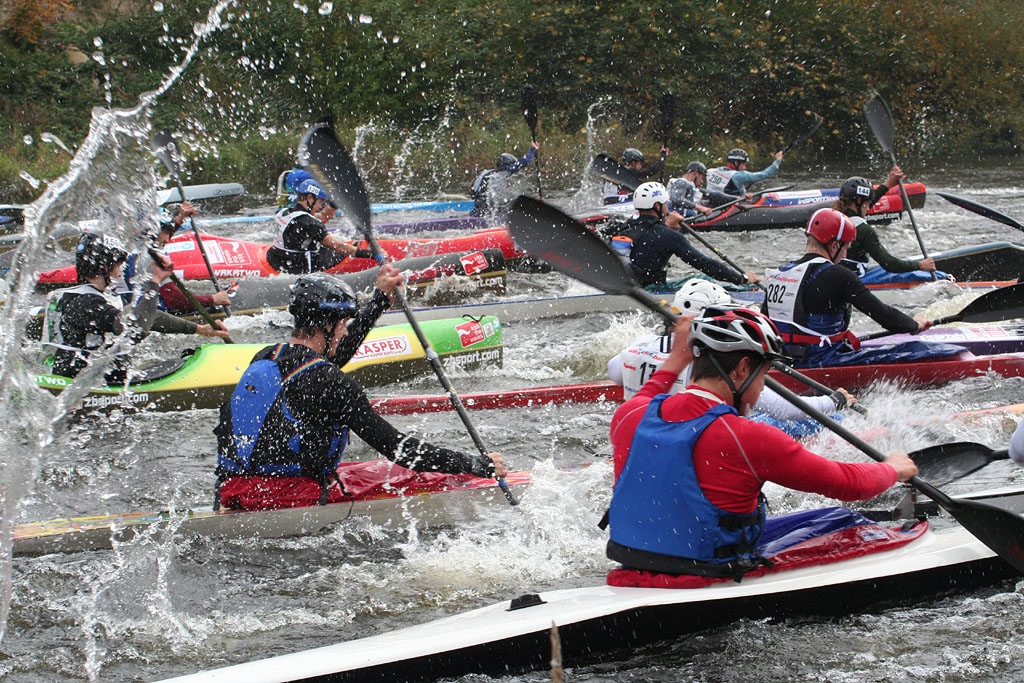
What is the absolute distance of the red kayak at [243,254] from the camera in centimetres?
1157

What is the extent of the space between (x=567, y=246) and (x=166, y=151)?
7.89m

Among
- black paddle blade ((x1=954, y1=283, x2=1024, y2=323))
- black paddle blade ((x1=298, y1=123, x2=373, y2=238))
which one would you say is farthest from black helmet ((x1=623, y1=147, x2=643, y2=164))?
black paddle blade ((x1=298, y1=123, x2=373, y2=238))

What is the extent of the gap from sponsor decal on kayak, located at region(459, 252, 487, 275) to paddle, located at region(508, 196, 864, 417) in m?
6.01

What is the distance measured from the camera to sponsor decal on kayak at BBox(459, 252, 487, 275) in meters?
11.2

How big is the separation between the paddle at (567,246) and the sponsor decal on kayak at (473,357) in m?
3.40

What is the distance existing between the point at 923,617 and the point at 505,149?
61.4 feet

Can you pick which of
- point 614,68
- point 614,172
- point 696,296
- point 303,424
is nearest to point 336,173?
point 303,424

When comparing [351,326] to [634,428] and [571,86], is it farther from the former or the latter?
[571,86]

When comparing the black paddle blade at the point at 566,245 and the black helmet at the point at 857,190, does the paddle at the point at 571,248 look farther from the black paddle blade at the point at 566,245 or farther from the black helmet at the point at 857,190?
the black helmet at the point at 857,190

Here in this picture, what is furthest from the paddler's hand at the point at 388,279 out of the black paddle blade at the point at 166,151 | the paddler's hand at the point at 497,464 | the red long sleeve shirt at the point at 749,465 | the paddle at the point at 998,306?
the black paddle blade at the point at 166,151

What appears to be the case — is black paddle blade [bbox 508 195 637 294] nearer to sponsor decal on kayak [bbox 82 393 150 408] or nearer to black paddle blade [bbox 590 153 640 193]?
sponsor decal on kayak [bbox 82 393 150 408]

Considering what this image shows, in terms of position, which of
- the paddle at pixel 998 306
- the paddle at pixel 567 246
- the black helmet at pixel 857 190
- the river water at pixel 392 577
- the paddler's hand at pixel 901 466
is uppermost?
the paddle at pixel 567 246

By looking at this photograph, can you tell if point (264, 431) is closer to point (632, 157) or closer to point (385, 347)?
point (385, 347)

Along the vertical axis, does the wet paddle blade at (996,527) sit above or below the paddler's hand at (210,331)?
above
